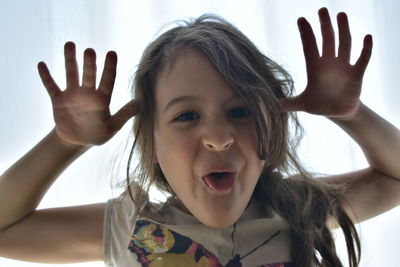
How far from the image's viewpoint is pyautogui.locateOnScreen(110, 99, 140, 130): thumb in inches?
31.3

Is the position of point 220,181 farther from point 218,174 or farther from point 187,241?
point 187,241

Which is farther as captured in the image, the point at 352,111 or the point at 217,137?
the point at 352,111

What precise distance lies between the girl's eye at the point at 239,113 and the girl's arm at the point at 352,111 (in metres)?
0.08

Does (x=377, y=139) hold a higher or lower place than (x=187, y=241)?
higher

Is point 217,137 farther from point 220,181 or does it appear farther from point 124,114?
point 124,114

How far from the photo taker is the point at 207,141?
707 mm

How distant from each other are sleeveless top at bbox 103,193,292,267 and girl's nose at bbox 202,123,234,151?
0.20 m

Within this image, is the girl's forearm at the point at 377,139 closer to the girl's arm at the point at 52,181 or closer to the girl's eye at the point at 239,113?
the girl's eye at the point at 239,113

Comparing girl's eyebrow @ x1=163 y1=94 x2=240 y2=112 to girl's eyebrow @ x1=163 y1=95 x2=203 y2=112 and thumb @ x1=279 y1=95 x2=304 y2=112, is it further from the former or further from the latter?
thumb @ x1=279 y1=95 x2=304 y2=112

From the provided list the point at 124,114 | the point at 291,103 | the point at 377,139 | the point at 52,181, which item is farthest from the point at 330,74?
the point at 52,181

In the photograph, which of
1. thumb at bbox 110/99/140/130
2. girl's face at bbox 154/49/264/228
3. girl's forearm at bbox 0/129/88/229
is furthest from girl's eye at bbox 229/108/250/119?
girl's forearm at bbox 0/129/88/229

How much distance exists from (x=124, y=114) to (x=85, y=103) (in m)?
0.07

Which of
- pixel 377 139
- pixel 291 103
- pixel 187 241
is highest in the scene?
pixel 291 103

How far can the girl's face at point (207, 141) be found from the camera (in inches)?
28.2
